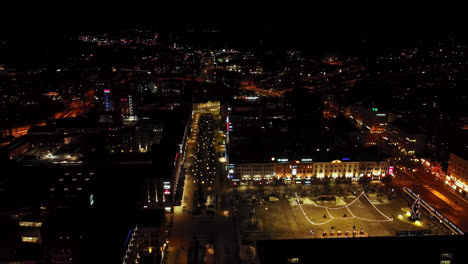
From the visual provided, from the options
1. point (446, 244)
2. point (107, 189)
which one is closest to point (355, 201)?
point (446, 244)

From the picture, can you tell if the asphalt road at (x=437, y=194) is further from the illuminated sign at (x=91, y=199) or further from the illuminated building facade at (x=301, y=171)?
the illuminated sign at (x=91, y=199)

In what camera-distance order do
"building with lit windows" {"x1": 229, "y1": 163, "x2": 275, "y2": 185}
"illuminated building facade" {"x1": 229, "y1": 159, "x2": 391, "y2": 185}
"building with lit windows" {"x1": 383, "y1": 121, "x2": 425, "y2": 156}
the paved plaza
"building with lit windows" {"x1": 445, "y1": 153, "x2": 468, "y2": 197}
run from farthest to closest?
"building with lit windows" {"x1": 383, "y1": 121, "x2": 425, "y2": 156} < "illuminated building facade" {"x1": 229, "y1": 159, "x2": 391, "y2": 185} < "building with lit windows" {"x1": 229, "y1": 163, "x2": 275, "y2": 185} < "building with lit windows" {"x1": 445, "y1": 153, "x2": 468, "y2": 197} < the paved plaza

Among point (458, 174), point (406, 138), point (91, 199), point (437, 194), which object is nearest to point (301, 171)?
point (437, 194)

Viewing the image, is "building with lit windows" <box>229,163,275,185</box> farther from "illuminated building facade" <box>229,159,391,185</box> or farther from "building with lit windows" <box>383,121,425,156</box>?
"building with lit windows" <box>383,121,425,156</box>

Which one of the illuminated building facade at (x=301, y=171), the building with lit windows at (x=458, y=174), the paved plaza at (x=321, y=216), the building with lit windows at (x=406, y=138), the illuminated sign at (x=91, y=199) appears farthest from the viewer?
Result: the building with lit windows at (x=406, y=138)

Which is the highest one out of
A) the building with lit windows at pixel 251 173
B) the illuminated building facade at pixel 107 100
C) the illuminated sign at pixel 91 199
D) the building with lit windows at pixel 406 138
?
the illuminated building facade at pixel 107 100

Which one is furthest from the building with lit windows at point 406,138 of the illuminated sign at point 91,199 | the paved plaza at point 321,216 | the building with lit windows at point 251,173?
the illuminated sign at point 91,199

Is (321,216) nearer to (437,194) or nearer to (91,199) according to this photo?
(437,194)

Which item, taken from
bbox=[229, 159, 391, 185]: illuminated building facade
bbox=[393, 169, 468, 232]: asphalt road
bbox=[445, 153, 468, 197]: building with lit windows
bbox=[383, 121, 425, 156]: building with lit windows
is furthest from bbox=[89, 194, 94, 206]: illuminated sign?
bbox=[383, 121, 425, 156]: building with lit windows

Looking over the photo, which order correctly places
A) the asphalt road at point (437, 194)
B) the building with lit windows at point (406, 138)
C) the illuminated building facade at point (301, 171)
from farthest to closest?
1. the building with lit windows at point (406, 138)
2. the illuminated building facade at point (301, 171)
3. the asphalt road at point (437, 194)
